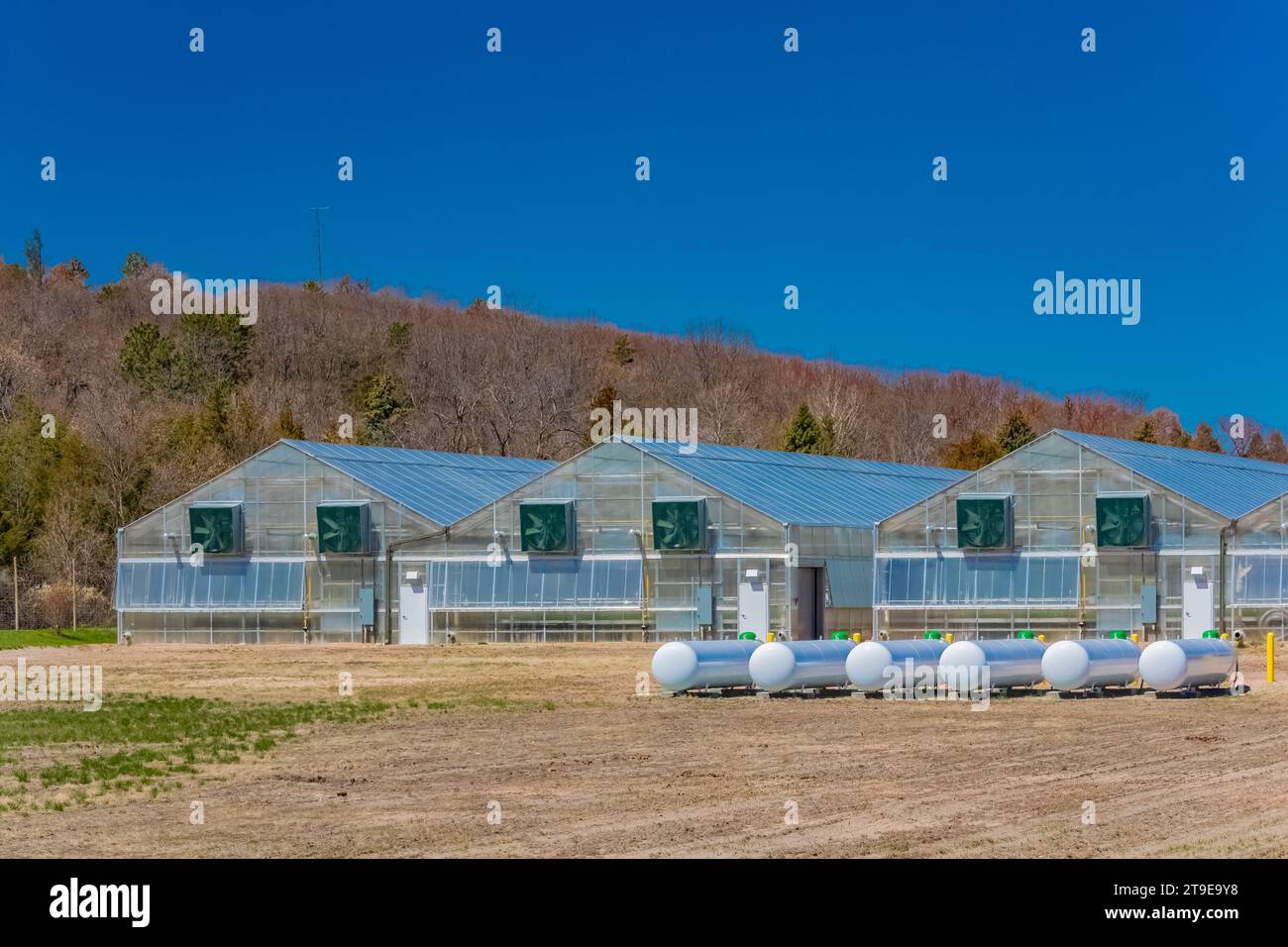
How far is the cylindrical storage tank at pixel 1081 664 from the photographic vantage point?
1380 inches

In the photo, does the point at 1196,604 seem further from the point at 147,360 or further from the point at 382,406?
the point at 147,360

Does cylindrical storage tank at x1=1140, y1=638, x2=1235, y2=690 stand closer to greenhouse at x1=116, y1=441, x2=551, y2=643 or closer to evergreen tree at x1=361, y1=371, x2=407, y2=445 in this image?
greenhouse at x1=116, y1=441, x2=551, y2=643

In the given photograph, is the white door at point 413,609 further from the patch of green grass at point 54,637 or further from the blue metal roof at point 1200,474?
the blue metal roof at point 1200,474

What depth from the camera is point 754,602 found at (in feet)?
179

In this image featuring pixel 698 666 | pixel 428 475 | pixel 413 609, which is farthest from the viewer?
pixel 428 475

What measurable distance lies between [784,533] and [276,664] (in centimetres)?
1547

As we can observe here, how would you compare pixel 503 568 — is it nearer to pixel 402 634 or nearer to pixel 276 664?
pixel 402 634

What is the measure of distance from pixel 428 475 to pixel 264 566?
8.07m

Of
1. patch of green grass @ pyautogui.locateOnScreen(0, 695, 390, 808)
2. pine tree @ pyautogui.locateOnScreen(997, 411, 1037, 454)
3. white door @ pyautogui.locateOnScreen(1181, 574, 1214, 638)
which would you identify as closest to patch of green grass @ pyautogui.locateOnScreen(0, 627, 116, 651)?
patch of green grass @ pyautogui.locateOnScreen(0, 695, 390, 808)

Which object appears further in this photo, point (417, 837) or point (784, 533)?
point (784, 533)

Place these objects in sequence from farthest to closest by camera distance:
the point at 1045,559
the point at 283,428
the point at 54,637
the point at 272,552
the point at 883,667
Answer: the point at 283,428, the point at 54,637, the point at 272,552, the point at 1045,559, the point at 883,667

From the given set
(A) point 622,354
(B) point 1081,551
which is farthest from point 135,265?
(B) point 1081,551

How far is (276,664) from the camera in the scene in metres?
47.7
